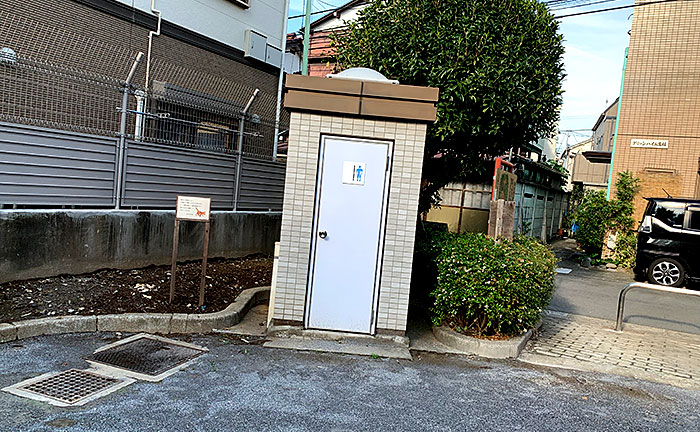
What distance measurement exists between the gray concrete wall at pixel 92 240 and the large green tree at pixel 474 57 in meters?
3.94

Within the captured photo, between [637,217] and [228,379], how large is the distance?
13.5 m

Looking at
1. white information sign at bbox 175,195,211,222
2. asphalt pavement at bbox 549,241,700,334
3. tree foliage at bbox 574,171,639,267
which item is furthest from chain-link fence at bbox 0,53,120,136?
tree foliage at bbox 574,171,639,267

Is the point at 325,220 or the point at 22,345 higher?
the point at 325,220

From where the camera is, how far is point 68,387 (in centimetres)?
404

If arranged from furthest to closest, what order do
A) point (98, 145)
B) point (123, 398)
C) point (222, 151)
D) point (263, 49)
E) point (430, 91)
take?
point (263, 49)
point (222, 151)
point (98, 145)
point (430, 91)
point (123, 398)

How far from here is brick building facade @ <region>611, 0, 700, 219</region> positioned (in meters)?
14.0

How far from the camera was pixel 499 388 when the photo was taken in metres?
4.73

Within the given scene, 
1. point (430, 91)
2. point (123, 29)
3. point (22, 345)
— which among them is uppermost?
point (123, 29)

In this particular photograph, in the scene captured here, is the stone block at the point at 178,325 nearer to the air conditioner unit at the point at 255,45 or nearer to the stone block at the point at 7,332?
the stone block at the point at 7,332

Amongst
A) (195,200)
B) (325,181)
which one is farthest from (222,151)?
(325,181)

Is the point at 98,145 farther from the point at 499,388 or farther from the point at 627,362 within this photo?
the point at 627,362

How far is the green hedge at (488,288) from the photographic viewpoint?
569 centimetres

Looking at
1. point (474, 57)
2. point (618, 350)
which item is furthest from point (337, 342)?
point (474, 57)

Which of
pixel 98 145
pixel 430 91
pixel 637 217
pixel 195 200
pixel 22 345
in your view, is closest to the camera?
pixel 22 345
